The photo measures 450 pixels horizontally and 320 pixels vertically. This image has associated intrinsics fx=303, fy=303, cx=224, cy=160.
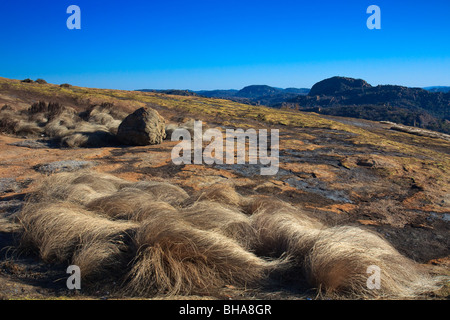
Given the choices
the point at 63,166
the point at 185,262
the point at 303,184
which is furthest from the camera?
the point at 63,166

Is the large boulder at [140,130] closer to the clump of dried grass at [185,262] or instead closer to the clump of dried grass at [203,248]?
the clump of dried grass at [203,248]

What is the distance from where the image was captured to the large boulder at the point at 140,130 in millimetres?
10133

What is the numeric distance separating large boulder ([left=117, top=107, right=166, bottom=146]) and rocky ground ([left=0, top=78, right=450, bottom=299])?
1.58 ft

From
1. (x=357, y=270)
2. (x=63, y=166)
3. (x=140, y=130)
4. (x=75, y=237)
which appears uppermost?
(x=140, y=130)

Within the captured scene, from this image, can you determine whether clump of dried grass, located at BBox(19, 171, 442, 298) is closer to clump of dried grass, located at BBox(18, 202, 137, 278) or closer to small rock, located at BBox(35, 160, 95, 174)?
clump of dried grass, located at BBox(18, 202, 137, 278)

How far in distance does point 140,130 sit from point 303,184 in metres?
5.91

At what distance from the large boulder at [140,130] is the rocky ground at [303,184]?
0.48m

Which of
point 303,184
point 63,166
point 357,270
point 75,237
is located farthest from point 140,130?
point 357,270

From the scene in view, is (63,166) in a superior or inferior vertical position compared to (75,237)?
superior

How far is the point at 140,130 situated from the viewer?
10102 millimetres

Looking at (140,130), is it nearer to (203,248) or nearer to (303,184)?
(303,184)

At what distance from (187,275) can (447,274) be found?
273 cm
